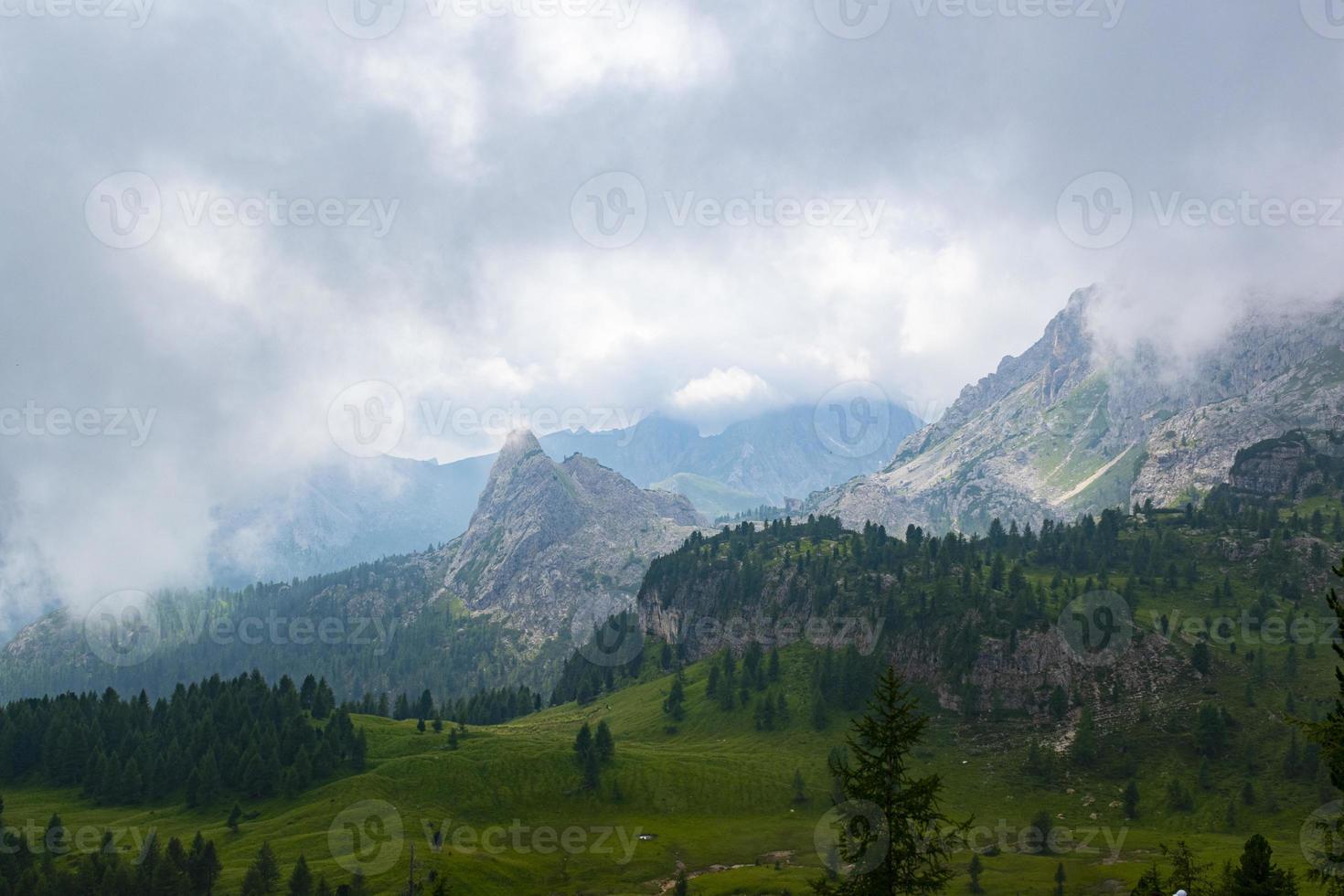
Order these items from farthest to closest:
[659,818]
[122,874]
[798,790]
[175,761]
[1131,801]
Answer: [798,790]
[175,761]
[659,818]
[1131,801]
[122,874]

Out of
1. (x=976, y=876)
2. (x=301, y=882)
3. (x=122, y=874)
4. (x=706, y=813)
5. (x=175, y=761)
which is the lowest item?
(x=706, y=813)

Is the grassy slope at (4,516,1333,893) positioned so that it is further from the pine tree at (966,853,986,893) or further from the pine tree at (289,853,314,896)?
the pine tree at (289,853,314,896)

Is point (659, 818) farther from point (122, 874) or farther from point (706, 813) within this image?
point (122, 874)

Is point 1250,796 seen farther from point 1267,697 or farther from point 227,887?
point 227,887

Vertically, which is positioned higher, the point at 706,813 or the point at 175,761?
the point at 175,761

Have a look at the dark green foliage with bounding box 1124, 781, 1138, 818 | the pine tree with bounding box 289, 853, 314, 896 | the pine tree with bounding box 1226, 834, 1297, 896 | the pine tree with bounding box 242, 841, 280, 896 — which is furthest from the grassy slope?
the pine tree with bounding box 1226, 834, 1297, 896

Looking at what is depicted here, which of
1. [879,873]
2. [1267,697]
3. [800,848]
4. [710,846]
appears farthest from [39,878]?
[1267,697]

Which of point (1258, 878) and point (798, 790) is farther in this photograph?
point (798, 790)

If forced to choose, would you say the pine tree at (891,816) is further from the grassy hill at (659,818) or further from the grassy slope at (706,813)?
the grassy hill at (659,818)

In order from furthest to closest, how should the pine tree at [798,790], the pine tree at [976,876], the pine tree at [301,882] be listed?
the pine tree at [798,790] < the pine tree at [976,876] < the pine tree at [301,882]

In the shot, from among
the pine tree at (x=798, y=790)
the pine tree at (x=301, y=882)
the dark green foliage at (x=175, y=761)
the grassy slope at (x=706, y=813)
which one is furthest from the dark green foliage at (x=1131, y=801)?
the dark green foliage at (x=175, y=761)

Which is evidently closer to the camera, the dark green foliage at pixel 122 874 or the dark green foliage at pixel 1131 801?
the dark green foliage at pixel 122 874

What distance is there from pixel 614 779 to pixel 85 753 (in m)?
129

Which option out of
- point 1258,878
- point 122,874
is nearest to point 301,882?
point 122,874
